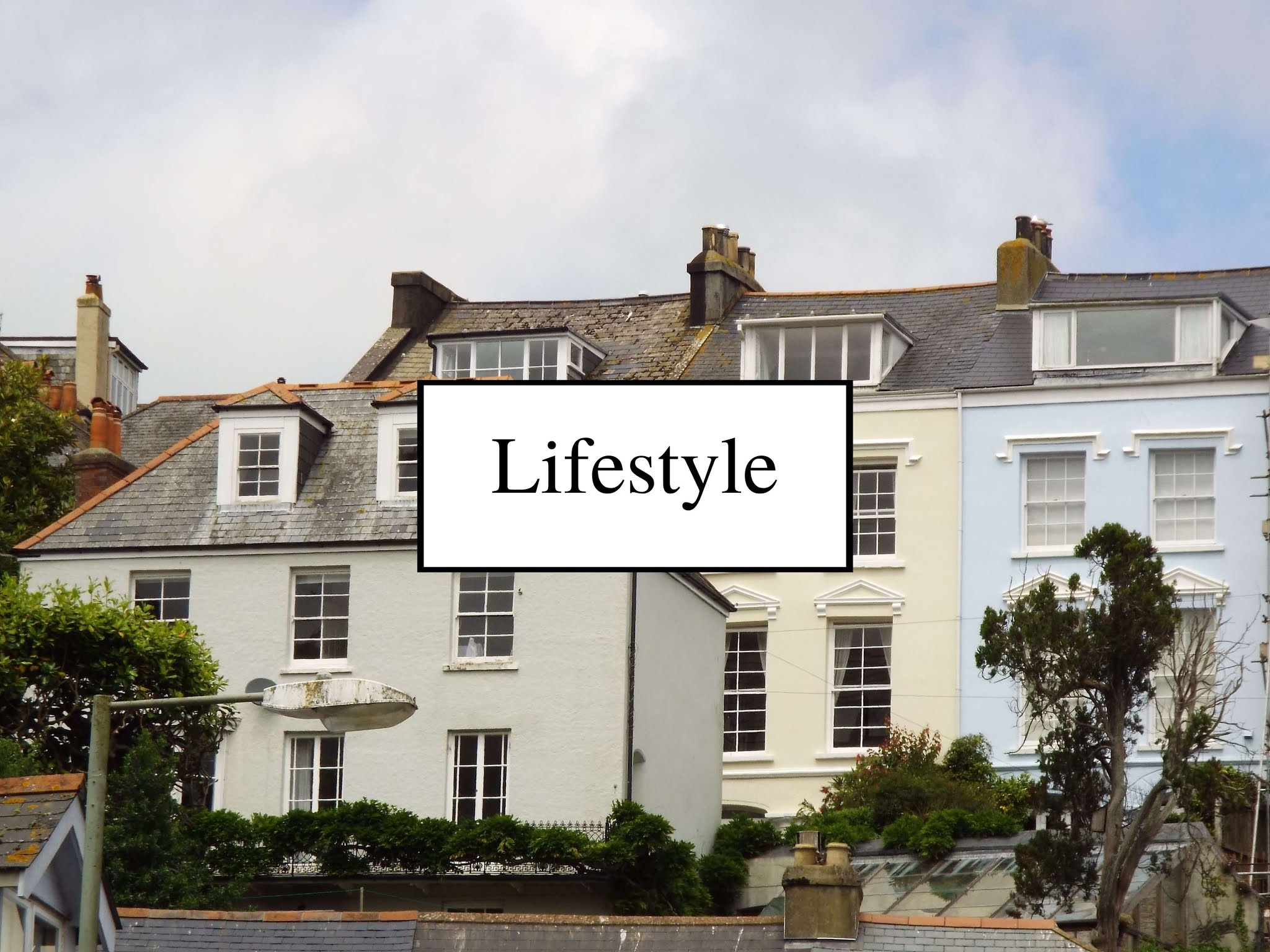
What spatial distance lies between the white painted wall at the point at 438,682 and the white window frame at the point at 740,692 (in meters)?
6.61

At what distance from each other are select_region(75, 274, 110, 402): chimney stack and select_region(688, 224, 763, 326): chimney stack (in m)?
16.4

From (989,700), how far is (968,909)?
374 inches

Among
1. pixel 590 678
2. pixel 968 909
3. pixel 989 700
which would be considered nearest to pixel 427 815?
pixel 590 678

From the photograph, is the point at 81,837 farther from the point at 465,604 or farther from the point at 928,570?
the point at 928,570

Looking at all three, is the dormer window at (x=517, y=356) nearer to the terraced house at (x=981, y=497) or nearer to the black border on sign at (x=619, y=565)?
the terraced house at (x=981, y=497)

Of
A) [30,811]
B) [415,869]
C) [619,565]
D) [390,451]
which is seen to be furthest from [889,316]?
[30,811]

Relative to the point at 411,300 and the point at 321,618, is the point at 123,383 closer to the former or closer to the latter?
the point at 411,300

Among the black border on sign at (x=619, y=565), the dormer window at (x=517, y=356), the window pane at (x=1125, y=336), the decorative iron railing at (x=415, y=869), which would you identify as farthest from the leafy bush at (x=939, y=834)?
the dormer window at (x=517, y=356)

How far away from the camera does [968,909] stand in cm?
3288

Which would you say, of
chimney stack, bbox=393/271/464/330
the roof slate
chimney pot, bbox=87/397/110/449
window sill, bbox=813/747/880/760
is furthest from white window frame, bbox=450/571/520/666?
chimney stack, bbox=393/271/464/330

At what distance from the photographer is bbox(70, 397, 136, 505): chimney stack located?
41.7 metres

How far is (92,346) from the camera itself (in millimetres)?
57688

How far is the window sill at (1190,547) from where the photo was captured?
136 ft

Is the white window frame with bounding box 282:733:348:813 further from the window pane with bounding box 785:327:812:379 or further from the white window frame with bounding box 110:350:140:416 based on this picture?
the white window frame with bounding box 110:350:140:416
